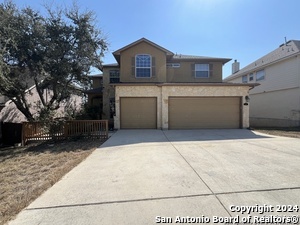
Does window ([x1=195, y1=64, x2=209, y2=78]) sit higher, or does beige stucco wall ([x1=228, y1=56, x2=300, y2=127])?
window ([x1=195, y1=64, x2=209, y2=78])

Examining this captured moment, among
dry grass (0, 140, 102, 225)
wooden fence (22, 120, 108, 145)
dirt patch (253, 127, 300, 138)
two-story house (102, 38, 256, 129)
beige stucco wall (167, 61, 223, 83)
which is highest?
beige stucco wall (167, 61, 223, 83)

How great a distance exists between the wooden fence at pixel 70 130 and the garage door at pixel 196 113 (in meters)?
5.46

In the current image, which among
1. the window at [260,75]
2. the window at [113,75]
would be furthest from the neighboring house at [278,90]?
the window at [113,75]

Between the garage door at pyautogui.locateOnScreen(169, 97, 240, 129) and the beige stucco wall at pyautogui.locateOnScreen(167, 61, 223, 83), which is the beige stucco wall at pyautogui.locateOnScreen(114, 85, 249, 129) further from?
the beige stucco wall at pyautogui.locateOnScreen(167, 61, 223, 83)

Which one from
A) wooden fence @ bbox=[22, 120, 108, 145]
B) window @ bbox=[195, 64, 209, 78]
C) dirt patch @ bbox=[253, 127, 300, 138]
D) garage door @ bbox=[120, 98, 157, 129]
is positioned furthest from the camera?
window @ bbox=[195, 64, 209, 78]

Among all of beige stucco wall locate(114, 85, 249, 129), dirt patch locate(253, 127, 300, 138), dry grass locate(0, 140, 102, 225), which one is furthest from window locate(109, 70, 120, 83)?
dirt patch locate(253, 127, 300, 138)

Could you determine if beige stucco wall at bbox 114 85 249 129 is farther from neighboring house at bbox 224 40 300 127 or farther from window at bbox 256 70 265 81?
window at bbox 256 70 265 81

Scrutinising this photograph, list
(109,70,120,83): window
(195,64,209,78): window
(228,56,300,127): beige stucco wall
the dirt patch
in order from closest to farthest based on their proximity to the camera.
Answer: the dirt patch, (228,56,300,127): beige stucco wall, (195,64,209,78): window, (109,70,120,83): window

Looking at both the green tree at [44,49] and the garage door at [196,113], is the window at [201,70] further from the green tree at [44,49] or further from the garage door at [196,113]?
the green tree at [44,49]

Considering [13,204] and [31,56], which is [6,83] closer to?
[31,56]

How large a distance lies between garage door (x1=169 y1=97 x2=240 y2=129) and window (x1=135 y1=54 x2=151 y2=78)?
3.45 m

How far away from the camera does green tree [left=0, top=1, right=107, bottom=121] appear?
38.9ft

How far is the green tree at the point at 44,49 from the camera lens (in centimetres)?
1187

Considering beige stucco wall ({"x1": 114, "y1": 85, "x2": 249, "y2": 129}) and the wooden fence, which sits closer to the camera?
the wooden fence
